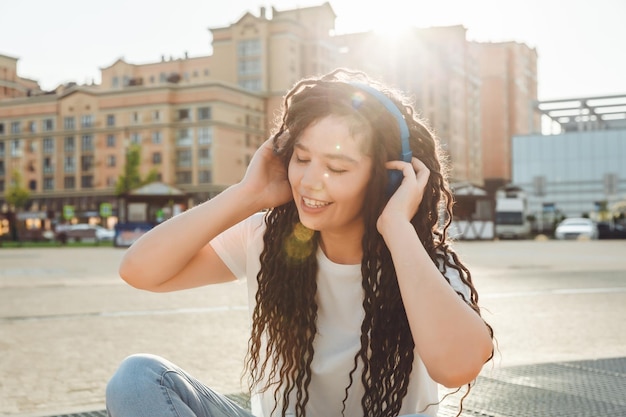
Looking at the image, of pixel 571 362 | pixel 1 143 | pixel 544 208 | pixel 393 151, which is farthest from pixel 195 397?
pixel 1 143

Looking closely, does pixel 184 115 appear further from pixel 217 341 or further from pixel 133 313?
pixel 217 341

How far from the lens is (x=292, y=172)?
2658mm

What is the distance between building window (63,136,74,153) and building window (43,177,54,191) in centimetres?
361

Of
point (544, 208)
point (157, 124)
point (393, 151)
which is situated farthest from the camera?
point (157, 124)

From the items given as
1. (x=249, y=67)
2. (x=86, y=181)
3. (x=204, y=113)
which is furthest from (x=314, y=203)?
(x=249, y=67)

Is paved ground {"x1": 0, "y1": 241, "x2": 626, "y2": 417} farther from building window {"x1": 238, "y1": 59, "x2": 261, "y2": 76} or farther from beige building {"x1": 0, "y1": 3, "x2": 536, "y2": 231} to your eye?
building window {"x1": 238, "y1": 59, "x2": 261, "y2": 76}

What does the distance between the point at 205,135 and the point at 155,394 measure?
75.7 m

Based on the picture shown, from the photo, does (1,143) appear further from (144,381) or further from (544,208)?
(144,381)

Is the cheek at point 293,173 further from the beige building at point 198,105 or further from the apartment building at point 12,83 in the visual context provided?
the apartment building at point 12,83

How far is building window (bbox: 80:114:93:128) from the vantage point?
81713 mm

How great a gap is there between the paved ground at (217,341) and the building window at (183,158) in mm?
64199

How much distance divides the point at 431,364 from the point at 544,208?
7332 cm

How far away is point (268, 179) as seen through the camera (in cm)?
294

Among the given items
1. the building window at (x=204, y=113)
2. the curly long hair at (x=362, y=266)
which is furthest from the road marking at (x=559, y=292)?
the building window at (x=204, y=113)
